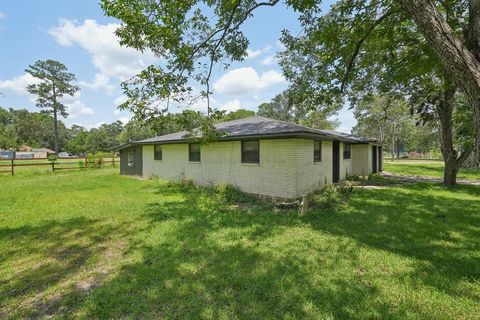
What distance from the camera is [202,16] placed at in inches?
308

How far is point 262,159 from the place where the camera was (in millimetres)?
9727

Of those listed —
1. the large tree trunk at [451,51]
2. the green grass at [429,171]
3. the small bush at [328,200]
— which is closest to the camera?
the large tree trunk at [451,51]

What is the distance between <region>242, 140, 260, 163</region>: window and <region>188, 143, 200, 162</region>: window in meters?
3.17

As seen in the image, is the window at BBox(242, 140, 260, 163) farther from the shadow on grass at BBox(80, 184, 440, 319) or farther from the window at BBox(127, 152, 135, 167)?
the window at BBox(127, 152, 135, 167)

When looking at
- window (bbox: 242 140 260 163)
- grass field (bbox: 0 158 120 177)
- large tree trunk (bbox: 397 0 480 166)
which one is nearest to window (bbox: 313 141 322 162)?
window (bbox: 242 140 260 163)

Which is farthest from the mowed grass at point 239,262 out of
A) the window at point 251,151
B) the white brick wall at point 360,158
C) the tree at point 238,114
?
the tree at point 238,114

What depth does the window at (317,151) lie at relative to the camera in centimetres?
1044

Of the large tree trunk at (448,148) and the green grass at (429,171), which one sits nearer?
the large tree trunk at (448,148)

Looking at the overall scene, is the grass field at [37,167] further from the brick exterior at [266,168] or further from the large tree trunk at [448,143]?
the large tree trunk at [448,143]

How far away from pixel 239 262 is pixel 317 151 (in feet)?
24.7

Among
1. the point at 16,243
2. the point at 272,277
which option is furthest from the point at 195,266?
the point at 16,243

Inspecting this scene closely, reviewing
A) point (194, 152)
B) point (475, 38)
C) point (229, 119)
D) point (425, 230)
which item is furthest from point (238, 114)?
point (475, 38)

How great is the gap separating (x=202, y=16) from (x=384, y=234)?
25.9 feet

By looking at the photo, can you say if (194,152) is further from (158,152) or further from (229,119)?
(229,119)
